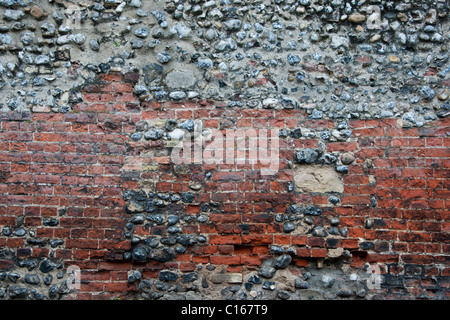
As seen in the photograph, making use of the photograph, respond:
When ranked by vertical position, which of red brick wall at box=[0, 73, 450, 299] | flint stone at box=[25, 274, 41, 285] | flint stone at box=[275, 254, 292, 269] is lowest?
flint stone at box=[25, 274, 41, 285]

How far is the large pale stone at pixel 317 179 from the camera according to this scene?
329 centimetres

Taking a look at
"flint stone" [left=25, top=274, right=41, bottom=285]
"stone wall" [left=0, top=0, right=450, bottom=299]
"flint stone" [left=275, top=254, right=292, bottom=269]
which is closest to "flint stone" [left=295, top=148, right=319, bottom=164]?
"stone wall" [left=0, top=0, right=450, bottom=299]

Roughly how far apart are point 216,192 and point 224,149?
358 millimetres

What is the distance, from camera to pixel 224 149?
3.34 metres

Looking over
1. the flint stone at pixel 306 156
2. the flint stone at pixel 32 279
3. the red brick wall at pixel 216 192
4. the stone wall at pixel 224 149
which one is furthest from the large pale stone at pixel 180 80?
the flint stone at pixel 32 279

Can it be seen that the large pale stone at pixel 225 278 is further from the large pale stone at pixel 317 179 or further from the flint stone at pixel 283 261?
the large pale stone at pixel 317 179

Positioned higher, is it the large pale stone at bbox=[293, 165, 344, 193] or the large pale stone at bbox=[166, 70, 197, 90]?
the large pale stone at bbox=[166, 70, 197, 90]

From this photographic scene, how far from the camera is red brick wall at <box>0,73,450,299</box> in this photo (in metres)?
3.22

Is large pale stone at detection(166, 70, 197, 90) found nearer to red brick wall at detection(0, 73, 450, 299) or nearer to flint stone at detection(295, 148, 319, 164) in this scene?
red brick wall at detection(0, 73, 450, 299)

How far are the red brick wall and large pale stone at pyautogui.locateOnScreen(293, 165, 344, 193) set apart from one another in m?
0.06

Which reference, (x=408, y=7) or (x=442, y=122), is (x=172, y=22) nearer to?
(x=408, y=7)

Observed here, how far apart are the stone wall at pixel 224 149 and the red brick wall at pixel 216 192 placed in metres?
0.01

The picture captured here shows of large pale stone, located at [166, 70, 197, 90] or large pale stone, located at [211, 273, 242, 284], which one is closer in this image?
large pale stone, located at [211, 273, 242, 284]

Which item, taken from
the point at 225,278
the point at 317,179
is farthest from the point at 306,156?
the point at 225,278
